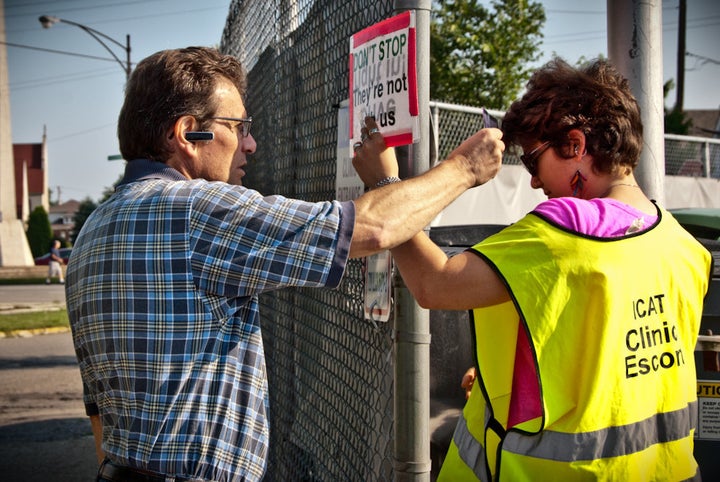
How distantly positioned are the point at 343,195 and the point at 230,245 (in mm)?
1034

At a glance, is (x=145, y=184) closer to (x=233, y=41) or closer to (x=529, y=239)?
(x=529, y=239)

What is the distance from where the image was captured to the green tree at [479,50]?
1812cm

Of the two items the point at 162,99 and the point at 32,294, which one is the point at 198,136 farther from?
the point at 32,294

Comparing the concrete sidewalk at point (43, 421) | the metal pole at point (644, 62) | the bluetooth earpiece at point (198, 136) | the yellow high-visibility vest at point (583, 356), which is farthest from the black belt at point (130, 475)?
the concrete sidewalk at point (43, 421)

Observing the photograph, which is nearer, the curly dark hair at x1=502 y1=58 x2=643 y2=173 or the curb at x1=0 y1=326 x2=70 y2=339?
the curly dark hair at x1=502 y1=58 x2=643 y2=173

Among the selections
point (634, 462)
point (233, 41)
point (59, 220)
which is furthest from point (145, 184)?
point (59, 220)

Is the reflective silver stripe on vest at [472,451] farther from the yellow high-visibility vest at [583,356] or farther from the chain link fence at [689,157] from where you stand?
the chain link fence at [689,157]

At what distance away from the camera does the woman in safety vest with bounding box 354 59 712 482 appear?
187cm

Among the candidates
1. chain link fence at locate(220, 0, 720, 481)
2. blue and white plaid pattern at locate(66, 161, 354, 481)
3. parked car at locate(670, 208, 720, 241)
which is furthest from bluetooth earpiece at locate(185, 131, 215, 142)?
parked car at locate(670, 208, 720, 241)

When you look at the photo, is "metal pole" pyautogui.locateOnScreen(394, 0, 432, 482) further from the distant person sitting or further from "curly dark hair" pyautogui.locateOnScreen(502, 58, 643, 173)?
the distant person sitting

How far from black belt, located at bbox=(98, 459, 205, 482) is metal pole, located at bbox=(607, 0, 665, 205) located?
7.64ft

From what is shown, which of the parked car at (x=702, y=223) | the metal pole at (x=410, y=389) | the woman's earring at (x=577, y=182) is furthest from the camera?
the parked car at (x=702, y=223)

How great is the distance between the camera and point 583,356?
1.89 meters

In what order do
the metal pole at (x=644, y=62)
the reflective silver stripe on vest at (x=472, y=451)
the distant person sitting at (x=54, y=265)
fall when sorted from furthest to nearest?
1. the distant person sitting at (x=54, y=265)
2. the metal pole at (x=644, y=62)
3. the reflective silver stripe on vest at (x=472, y=451)
